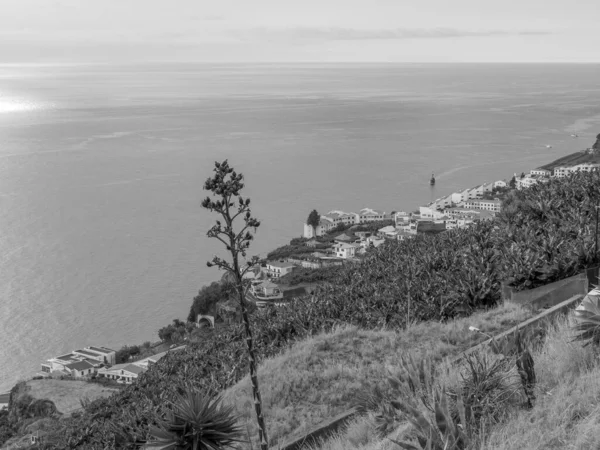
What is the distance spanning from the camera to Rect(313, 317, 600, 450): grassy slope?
3.83 metres

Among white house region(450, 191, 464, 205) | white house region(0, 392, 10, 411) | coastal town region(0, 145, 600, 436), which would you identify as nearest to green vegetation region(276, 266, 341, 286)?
coastal town region(0, 145, 600, 436)

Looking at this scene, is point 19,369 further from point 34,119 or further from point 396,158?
point 34,119

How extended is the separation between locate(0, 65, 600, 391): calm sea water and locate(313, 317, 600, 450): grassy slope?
17521mm

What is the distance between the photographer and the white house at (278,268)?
26.8m

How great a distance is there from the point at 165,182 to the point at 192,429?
3966 cm

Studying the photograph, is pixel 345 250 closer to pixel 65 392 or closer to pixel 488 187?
pixel 488 187

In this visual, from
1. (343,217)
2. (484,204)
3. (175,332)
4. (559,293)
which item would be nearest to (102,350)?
(175,332)

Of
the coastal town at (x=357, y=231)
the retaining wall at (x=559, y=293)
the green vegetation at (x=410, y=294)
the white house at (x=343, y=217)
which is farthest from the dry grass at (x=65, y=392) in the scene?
the white house at (x=343, y=217)

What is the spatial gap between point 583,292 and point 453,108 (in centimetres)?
9336

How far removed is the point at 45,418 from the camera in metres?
15.5

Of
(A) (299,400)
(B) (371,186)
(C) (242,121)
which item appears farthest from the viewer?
(C) (242,121)

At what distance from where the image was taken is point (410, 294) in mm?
11102

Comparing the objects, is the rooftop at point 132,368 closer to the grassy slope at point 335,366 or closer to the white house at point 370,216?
the grassy slope at point 335,366

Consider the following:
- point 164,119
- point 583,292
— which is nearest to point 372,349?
point 583,292
